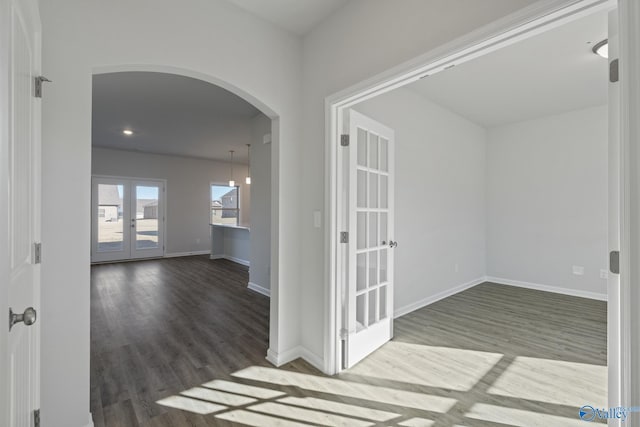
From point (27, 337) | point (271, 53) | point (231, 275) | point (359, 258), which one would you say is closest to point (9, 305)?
point (27, 337)

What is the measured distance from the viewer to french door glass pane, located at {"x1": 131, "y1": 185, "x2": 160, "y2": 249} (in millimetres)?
7809

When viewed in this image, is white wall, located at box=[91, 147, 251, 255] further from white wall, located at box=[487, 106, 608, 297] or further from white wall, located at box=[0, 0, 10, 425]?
white wall, located at box=[0, 0, 10, 425]

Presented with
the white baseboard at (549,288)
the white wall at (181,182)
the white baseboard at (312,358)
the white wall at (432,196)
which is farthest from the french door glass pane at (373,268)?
the white wall at (181,182)

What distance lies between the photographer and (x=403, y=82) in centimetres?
195

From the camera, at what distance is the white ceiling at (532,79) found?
105 inches

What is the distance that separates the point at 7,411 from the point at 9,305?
31cm

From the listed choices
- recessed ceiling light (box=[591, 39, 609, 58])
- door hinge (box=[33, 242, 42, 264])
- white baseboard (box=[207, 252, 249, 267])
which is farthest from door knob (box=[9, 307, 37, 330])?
white baseboard (box=[207, 252, 249, 267])

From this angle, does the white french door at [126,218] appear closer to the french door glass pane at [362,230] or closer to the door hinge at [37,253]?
the door hinge at [37,253]

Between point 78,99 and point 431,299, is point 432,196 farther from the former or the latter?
point 78,99

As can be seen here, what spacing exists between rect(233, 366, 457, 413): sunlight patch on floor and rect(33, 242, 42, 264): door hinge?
1560mm

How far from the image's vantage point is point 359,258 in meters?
2.59

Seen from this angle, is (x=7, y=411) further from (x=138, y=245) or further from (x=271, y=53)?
(x=138, y=245)

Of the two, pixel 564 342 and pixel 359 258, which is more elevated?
pixel 359 258

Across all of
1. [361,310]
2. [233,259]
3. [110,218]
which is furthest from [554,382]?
[110,218]
